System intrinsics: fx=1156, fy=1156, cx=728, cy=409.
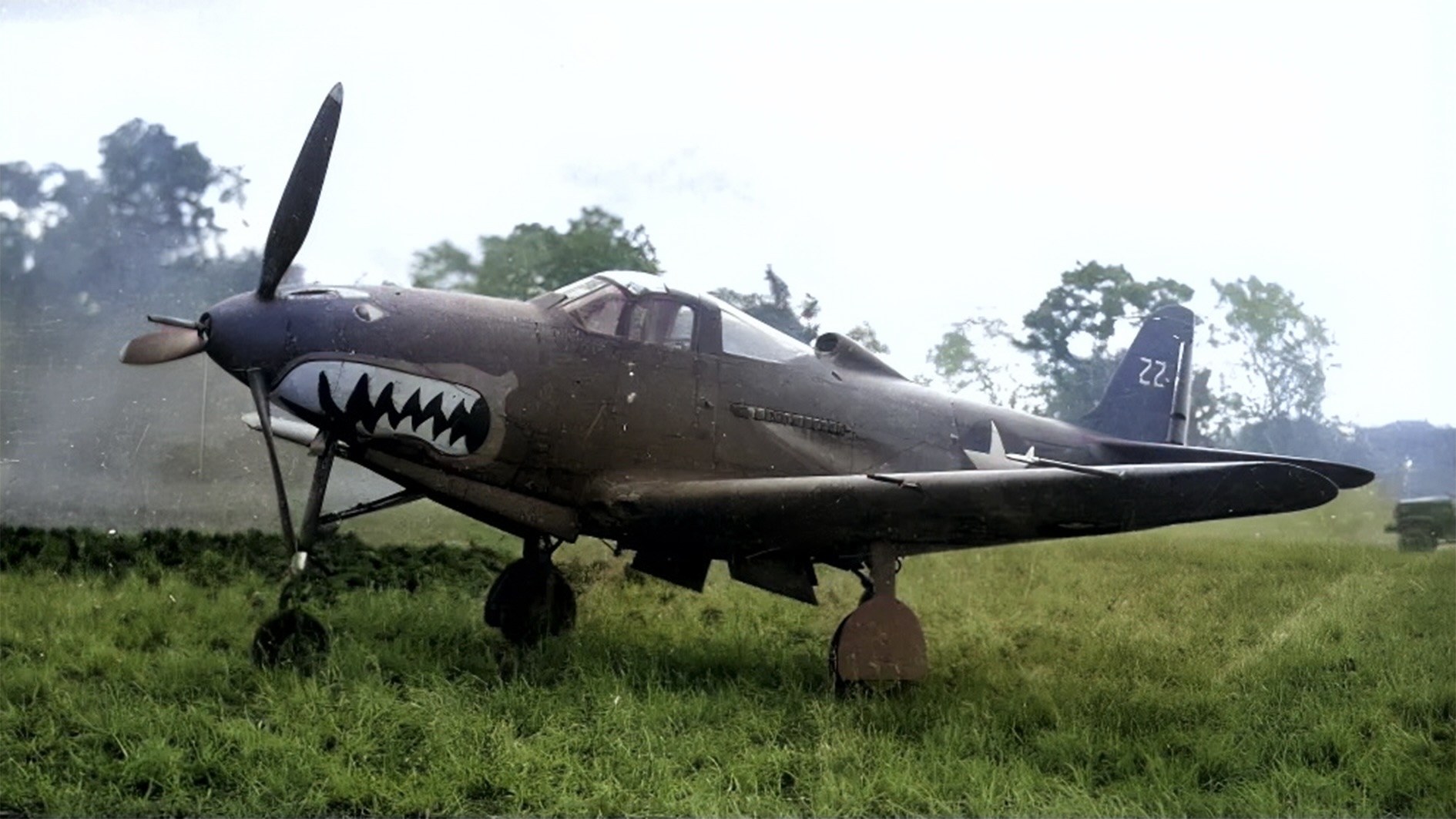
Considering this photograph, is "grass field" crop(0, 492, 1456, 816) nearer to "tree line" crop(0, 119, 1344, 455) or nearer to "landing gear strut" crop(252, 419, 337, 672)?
"landing gear strut" crop(252, 419, 337, 672)

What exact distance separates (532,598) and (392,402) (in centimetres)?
121

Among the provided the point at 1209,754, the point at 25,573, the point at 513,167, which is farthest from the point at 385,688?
the point at 1209,754

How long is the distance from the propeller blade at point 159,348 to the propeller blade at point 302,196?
390mm

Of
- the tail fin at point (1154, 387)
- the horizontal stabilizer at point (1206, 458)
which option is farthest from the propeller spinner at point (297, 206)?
the horizontal stabilizer at point (1206, 458)

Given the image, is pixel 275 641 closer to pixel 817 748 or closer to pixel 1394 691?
pixel 817 748

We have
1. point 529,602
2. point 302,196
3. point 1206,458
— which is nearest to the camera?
point 302,196

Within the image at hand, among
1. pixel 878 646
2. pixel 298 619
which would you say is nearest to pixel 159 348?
pixel 298 619

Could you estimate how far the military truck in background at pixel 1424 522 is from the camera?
3830 millimetres

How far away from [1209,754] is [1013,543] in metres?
1.08

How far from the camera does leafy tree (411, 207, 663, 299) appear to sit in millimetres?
4117

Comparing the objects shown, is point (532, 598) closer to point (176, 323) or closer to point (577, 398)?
point (577, 398)

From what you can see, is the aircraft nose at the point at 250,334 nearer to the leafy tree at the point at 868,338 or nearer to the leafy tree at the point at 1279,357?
the leafy tree at the point at 868,338

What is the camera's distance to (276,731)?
341 cm

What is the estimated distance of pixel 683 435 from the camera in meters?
4.27
